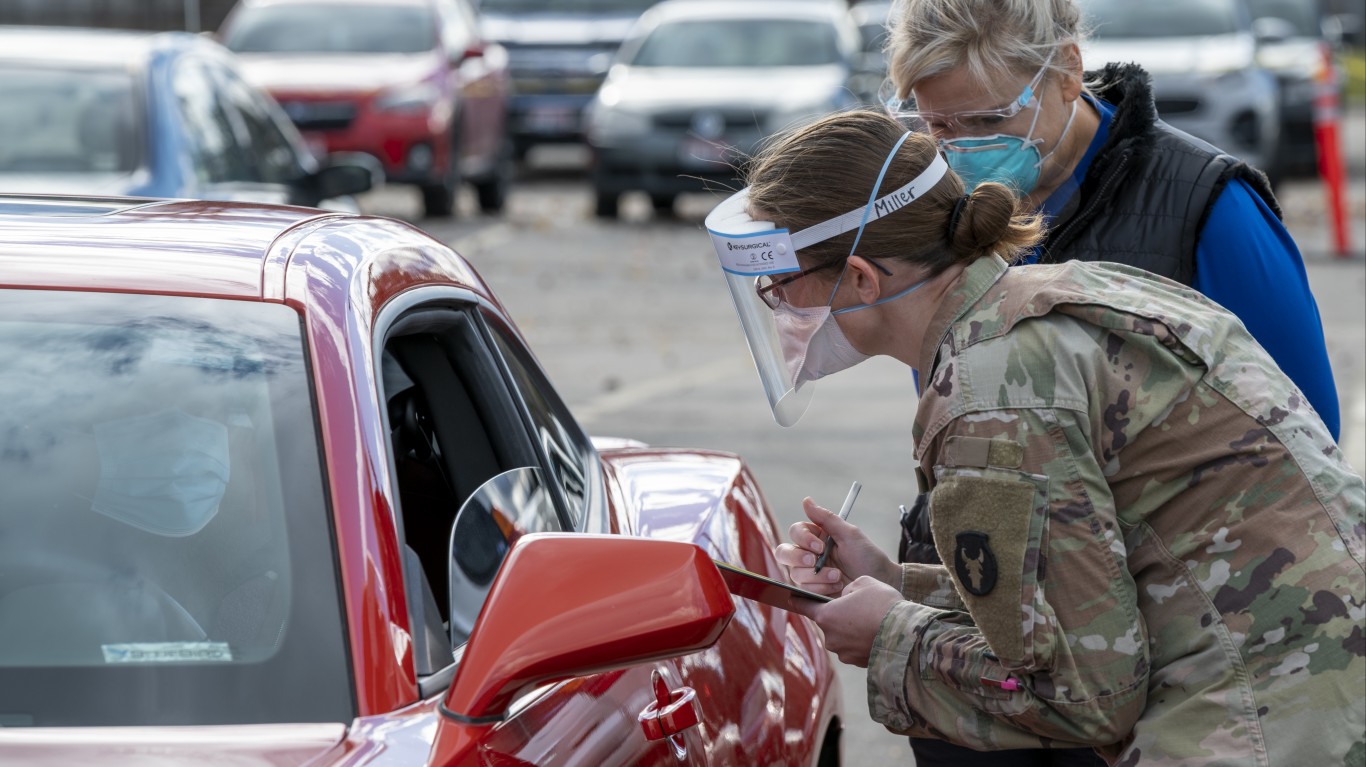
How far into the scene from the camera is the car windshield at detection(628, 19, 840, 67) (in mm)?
16266

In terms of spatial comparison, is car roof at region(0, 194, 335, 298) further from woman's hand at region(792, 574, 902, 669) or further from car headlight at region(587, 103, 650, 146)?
car headlight at region(587, 103, 650, 146)

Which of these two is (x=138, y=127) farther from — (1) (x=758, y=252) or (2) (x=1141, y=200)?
(1) (x=758, y=252)

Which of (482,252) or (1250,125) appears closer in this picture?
(482,252)

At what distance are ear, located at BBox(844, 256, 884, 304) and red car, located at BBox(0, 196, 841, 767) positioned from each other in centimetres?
40

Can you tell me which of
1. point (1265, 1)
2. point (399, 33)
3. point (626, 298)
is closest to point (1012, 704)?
point (626, 298)

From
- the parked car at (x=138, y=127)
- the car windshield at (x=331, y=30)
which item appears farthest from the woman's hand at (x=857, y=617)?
the car windshield at (x=331, y=30)

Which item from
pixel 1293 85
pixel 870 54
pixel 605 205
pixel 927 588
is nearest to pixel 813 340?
pixel 927 588

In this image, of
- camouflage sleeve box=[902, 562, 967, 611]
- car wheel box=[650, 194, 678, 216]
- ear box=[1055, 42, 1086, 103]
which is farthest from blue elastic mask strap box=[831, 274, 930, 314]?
car wheel box=[650, 194, 678, 216]

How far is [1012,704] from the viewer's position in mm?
2115

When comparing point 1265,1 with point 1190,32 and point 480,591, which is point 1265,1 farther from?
point 480,591

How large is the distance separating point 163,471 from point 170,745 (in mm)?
468

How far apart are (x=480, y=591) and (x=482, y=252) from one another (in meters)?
12.1

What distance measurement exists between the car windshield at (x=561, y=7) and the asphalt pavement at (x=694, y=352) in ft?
11.3

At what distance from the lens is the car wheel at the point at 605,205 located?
1634 cm
